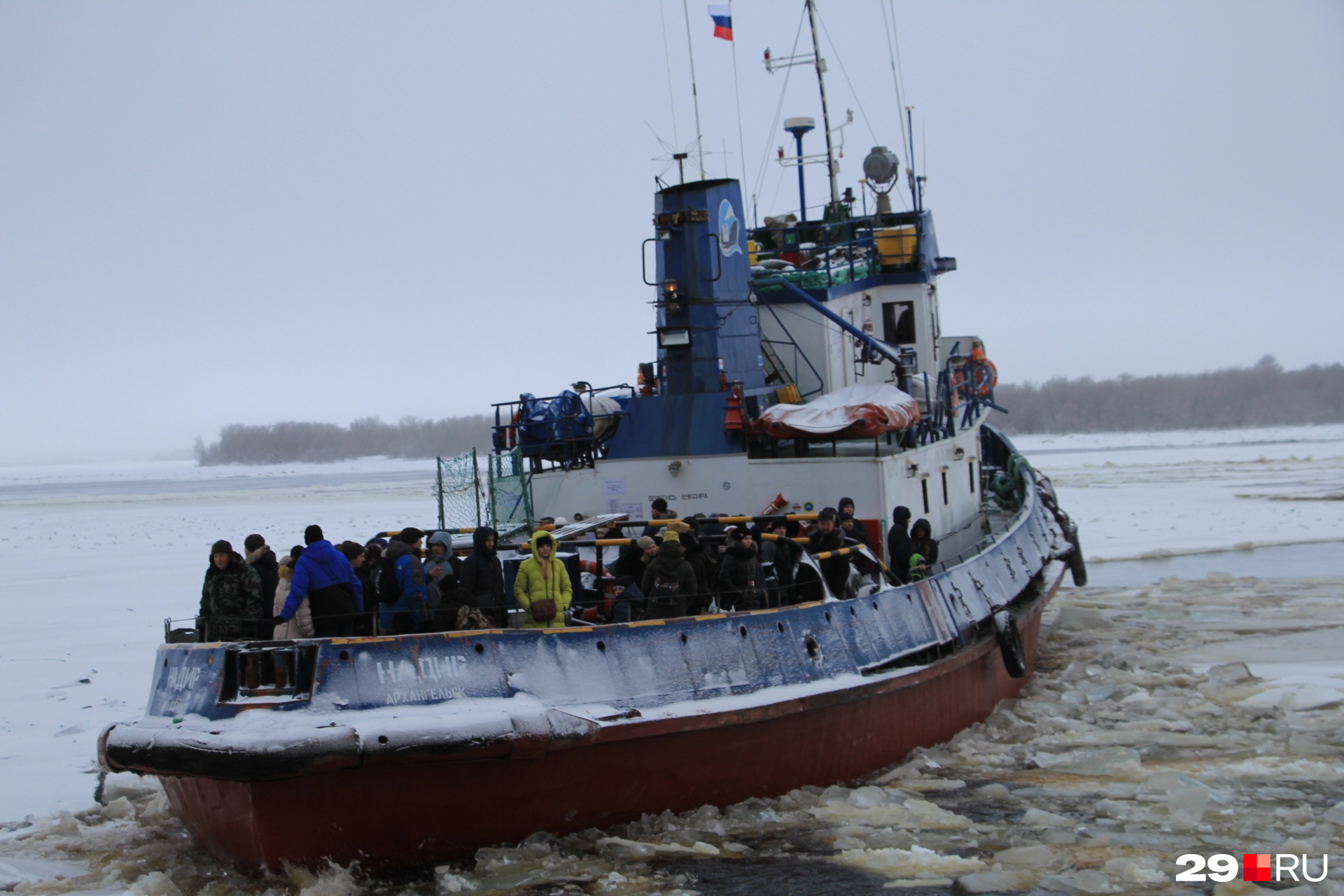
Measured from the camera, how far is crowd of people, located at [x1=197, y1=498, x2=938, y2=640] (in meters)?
7.93

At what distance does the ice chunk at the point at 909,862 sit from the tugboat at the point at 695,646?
1.05 m

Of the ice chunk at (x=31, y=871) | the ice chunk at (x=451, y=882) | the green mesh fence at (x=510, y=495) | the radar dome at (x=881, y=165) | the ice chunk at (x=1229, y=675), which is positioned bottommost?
the ice chunk at (x=1229, y=675)

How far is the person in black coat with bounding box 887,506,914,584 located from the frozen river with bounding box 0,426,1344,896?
5.17 ft

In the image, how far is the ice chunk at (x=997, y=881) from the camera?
7383 millimetres

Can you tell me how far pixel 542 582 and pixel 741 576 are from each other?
1644mm

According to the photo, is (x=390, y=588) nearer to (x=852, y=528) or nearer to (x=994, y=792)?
(x=852, y=528)

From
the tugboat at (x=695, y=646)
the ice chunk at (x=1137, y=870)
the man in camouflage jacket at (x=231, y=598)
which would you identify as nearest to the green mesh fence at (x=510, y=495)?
the tugboat at (x=695, y=646)

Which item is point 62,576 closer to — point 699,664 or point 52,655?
point 52,655

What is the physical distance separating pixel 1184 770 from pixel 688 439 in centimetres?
516

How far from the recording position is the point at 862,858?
793cm

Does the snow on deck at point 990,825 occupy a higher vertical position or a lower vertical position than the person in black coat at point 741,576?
lower

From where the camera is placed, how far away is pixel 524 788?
7637 millimetres

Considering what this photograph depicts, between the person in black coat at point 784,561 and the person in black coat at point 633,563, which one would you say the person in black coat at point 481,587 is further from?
the person in black coat at point 784,561

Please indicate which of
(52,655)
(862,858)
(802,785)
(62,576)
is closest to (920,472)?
(802,785)
